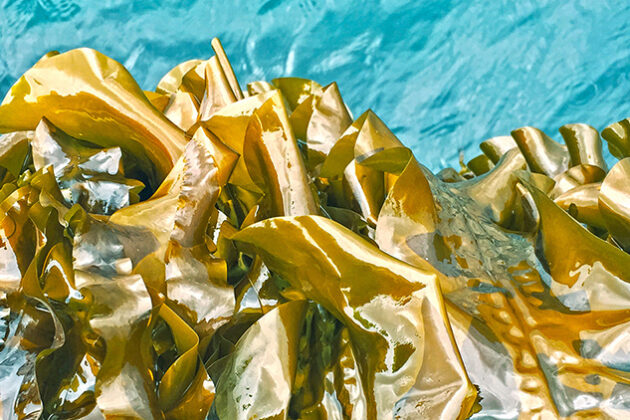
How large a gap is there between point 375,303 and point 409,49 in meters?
1.62

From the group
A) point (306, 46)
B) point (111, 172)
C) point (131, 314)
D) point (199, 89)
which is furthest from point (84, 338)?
point (306, 46)

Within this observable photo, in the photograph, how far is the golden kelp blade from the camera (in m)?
0.45

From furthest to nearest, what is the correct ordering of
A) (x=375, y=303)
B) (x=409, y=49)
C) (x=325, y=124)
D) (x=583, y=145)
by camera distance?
1. (x=409, y=49)
2. (x=583, y=145)
3. (x=325, y=124)
4. (x=375, y=303)

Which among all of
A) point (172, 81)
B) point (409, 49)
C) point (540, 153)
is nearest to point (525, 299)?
point (540, 153)

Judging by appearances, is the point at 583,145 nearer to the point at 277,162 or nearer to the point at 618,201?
the point at 618,201

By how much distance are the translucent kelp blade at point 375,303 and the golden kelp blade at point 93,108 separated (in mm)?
149

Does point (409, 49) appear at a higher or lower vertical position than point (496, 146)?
lower

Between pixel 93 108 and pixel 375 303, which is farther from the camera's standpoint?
pixel 93 108

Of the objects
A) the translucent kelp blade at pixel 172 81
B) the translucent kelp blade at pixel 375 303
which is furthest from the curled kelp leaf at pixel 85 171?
the translucent kelp blade at pixel 172 81

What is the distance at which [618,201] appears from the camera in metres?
0.43

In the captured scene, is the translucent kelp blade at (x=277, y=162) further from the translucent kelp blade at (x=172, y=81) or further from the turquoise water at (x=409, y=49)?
the turquoise water at (x=409, y=49)

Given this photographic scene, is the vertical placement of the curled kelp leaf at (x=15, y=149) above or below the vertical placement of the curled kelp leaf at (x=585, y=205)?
above

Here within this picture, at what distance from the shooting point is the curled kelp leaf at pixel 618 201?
0.43 metres

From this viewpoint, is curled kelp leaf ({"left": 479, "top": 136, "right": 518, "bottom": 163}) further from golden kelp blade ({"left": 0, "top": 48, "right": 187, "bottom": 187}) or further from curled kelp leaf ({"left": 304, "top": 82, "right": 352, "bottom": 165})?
golden kelp blade ({"left": 0, "top": 48, "right": 187, "bottom": 187})
